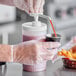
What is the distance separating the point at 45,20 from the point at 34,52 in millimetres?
801

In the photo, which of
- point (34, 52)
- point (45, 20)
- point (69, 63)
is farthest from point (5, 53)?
point (45, 20)

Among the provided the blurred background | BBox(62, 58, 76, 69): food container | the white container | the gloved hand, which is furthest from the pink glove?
the blurred background

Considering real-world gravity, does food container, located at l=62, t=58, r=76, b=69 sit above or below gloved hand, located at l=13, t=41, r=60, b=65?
below

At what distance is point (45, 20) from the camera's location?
192 cm

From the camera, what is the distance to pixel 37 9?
123 centimetres

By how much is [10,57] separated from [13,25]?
0.93 meters

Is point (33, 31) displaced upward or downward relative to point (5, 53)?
upward

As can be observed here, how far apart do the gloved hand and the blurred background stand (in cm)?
52

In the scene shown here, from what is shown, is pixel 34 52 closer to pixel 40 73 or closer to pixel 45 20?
pixel 40 73

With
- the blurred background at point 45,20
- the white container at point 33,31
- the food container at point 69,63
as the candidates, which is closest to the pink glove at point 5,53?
the white container at point 33,31

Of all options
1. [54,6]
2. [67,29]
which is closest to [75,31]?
[67,29]

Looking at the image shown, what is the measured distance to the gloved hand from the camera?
116 centimetres

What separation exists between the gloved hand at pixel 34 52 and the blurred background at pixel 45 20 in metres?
0.52

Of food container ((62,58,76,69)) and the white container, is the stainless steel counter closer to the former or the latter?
food container ((62,58,76,69))
